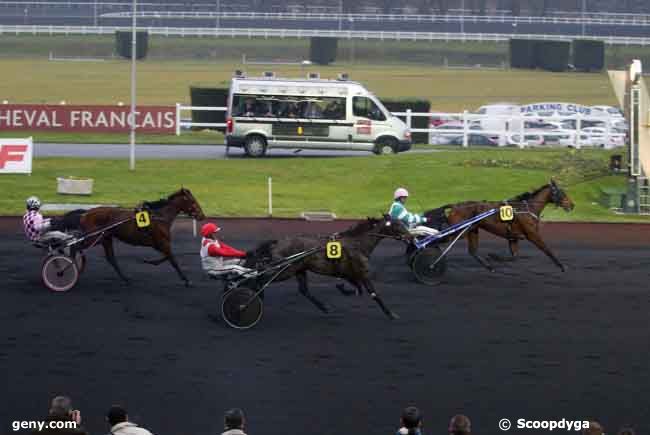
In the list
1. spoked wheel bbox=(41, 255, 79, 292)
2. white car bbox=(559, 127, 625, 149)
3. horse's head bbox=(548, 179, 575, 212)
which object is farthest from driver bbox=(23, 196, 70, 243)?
white car bbox=(559, 127, 625, 149)

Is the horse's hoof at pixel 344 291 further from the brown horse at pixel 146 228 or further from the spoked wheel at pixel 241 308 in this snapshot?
the brown horse at pixel 146 228

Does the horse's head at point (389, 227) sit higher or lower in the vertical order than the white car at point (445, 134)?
lower

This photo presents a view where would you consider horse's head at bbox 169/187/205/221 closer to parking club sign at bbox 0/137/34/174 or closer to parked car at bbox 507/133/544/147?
parking club sign at bbox 0/137/34/174

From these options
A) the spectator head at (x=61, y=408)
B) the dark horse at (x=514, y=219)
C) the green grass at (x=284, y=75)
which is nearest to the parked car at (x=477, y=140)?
the green grass at (x=284, y=75)

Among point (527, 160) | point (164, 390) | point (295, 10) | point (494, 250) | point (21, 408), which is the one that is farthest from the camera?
point (295, 10)

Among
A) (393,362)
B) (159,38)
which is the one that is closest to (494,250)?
(393,362)

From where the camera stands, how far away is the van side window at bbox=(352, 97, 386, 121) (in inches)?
1275

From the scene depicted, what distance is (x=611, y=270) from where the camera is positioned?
63.1 feet

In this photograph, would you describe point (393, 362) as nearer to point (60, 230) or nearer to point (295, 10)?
point (60, 230)

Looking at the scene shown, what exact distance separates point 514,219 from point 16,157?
1401 cm

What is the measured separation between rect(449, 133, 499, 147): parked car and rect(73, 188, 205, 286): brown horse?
2037 cm

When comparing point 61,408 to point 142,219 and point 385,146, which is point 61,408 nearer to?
point 142,219

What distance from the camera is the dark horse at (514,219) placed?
18016 millimetres

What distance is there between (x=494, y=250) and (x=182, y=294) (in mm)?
6514
